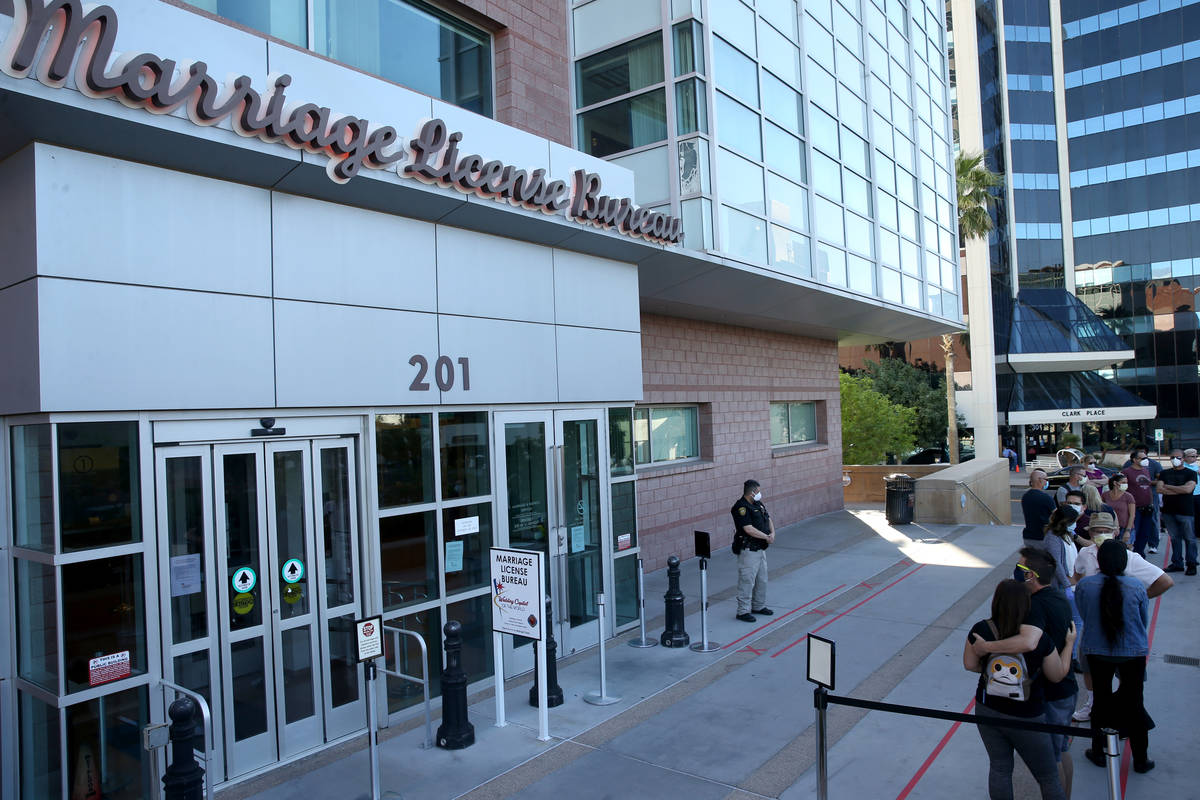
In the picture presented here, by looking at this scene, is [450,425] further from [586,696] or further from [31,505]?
[31,505]

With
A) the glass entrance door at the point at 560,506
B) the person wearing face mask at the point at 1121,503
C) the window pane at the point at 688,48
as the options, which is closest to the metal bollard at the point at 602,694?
the glass entrance door at the point at 560,506

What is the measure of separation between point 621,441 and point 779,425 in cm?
1032

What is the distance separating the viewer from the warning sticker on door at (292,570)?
6703mm

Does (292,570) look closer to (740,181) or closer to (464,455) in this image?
(464,455)

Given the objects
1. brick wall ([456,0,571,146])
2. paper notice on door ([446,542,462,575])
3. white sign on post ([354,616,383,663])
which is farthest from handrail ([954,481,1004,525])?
white sign on post ([354,616,383,663])

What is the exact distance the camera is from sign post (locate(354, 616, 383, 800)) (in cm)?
572

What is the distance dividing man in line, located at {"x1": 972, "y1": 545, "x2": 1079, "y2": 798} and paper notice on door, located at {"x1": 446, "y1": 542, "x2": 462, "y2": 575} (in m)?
4.95

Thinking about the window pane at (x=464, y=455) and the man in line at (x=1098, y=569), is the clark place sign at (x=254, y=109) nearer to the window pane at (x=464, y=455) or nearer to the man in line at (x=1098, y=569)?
the window pane at (x=464, y=455)

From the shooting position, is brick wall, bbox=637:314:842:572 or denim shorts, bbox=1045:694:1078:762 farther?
brick wall, bbox=637:314:842:572

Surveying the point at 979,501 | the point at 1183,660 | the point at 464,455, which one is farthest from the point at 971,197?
the point at 464,455

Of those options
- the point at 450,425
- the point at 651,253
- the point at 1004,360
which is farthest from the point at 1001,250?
the point at 450,425

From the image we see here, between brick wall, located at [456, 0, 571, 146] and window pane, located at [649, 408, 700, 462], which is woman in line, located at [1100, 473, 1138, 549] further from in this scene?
brick wall, located at [456, 0, 571, 146]

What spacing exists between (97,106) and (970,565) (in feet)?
44.9

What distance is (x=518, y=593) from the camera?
6.95m
